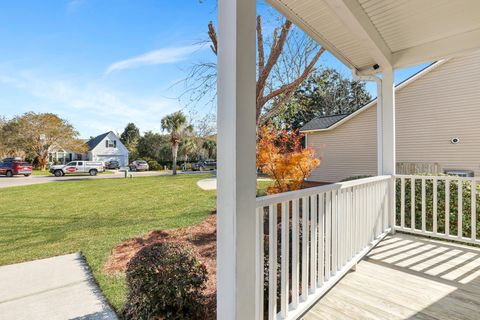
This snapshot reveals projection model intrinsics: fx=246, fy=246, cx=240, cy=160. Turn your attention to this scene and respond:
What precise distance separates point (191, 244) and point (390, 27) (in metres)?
3.80

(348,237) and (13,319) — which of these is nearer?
(13,319)

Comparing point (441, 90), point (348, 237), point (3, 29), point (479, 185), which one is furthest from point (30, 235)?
point (441, 90)

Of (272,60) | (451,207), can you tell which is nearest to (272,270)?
(272,60)

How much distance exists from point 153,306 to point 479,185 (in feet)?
17.4

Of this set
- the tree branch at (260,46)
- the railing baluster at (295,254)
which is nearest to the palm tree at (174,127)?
the tree branch at (260,46)

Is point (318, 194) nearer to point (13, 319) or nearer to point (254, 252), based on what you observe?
point (254, 252)

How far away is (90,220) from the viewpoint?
19.2 feet

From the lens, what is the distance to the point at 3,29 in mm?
6219

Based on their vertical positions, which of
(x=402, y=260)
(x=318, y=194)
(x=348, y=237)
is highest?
(x=318, y=194)

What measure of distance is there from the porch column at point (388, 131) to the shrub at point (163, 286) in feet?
9.80

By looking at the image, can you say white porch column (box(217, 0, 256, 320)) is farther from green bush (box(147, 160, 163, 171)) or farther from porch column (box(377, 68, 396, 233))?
green bush (box(147, 160, 163, 171))

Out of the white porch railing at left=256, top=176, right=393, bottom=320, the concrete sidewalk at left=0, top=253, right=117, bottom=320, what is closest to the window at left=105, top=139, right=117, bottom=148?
the concrete sidewalk at left=0, top=253, right=117, bottom=320

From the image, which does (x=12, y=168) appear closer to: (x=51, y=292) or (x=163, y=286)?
(x=51, y=292)

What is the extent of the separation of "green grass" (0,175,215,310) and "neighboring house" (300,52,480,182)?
6943 mm
